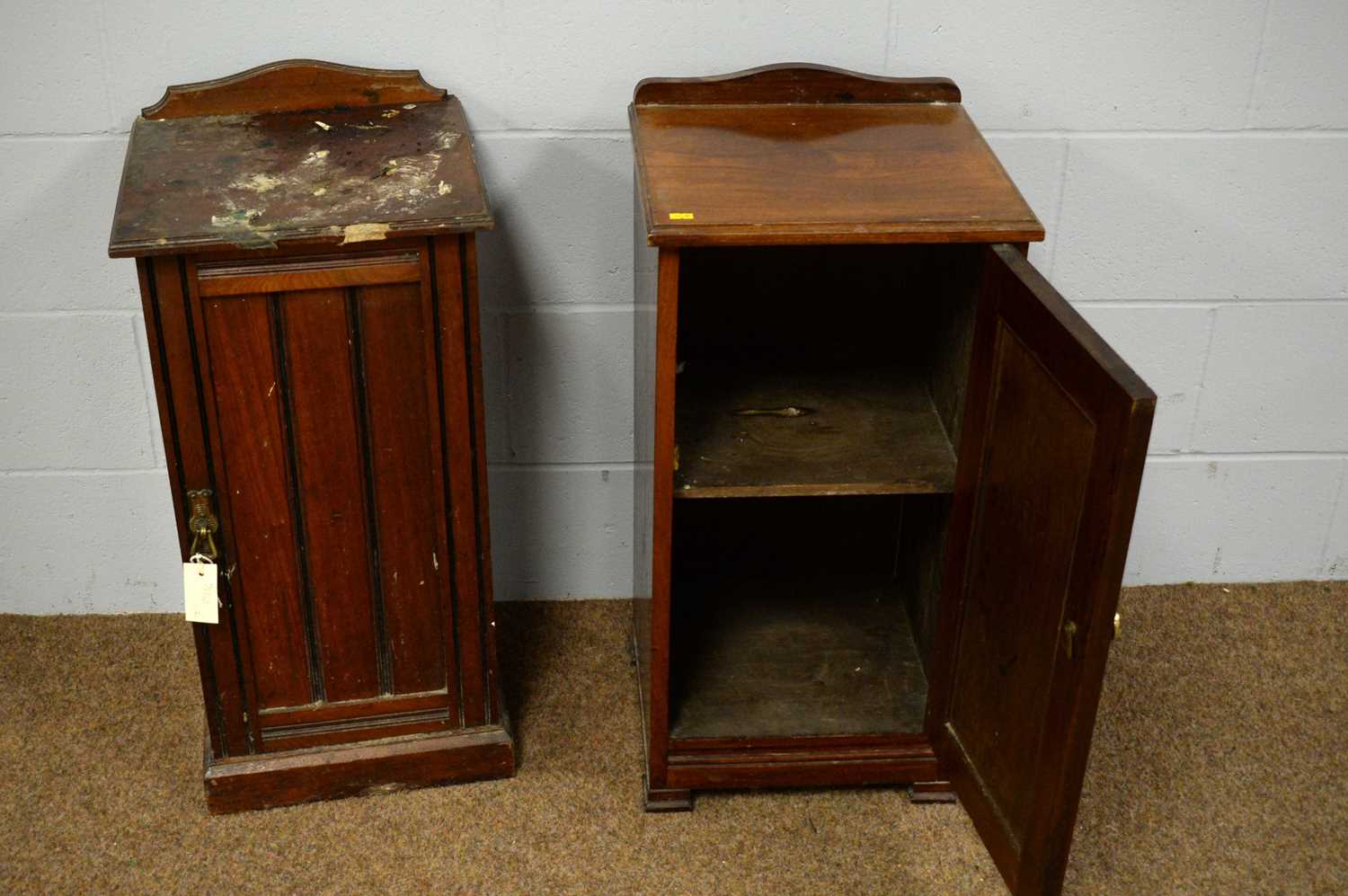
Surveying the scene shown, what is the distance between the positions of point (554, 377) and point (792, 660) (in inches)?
23.1

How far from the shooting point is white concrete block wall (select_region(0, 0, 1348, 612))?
2037 mm

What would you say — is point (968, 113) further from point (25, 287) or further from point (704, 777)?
point (25, 287)

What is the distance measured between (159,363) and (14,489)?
29.7 inches

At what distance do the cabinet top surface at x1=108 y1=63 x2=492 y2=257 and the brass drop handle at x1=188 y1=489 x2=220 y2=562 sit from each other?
332mm

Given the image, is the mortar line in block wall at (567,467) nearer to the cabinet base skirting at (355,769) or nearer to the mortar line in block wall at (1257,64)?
the cabinet base skirting at (355,769)

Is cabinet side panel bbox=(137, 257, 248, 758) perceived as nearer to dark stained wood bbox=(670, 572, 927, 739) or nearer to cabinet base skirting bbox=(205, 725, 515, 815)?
cabinet base skirting bbox=(205, 725, 515, 815)

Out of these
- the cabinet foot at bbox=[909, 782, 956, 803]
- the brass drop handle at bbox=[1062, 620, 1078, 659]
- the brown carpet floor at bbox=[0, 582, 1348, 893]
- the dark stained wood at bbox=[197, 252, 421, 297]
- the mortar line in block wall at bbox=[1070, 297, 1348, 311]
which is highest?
the dark stained wood at bbox=[197, 252, 421, 297]

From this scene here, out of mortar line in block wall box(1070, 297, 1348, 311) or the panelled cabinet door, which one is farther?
mortar line in block wall box(1070, 297, 1348, 311)

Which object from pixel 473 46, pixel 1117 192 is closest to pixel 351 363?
pixel 473 46

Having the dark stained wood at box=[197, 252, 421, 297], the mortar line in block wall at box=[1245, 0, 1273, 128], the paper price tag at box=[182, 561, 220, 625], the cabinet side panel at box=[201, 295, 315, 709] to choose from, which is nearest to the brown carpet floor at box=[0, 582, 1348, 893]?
the cabinet side panel at box=[201, 295, 315, 709]

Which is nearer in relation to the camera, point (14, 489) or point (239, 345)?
point (239, 345)

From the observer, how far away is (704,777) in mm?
2021

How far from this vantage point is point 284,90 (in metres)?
1.98

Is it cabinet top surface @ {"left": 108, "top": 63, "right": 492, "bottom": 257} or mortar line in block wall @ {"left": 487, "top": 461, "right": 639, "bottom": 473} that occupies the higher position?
cabinet top surface @ {"left": 108, "top": 63, "right": 492, "bottom": 257}
